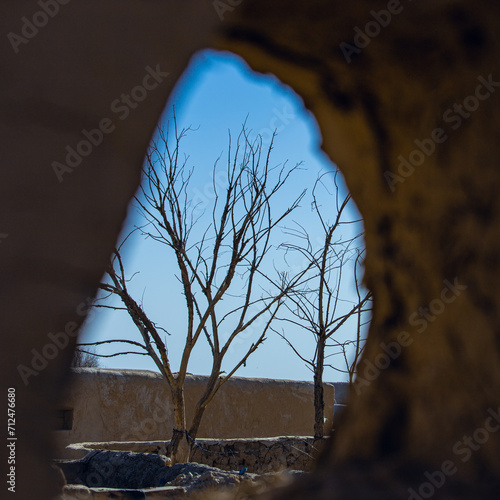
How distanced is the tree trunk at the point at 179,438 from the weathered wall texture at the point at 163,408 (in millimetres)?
2062

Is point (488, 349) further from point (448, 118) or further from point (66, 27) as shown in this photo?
point (66, 27)

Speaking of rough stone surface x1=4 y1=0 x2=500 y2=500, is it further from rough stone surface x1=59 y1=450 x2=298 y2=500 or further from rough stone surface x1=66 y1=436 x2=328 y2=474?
rough stone surface x1=66 y1=436 x2=328 y2=474

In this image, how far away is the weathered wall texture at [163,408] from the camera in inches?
357

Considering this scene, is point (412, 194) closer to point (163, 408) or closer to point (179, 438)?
point (179, 438)

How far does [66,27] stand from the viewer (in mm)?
907

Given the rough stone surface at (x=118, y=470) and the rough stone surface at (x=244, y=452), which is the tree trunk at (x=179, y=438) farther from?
the rough stone surface at (x=244, y=452)

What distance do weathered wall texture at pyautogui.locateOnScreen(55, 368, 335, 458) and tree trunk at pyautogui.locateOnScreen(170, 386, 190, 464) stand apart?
206cm

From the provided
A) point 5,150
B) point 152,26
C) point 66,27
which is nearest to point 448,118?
point 152,26

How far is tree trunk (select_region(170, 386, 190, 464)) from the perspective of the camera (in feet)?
20.5

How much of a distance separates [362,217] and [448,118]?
41cm

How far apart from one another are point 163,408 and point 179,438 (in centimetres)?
358

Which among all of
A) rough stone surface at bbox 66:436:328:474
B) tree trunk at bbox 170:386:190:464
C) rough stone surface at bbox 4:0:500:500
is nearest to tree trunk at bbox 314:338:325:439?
rough stone surface at bbox 66:436:328:474

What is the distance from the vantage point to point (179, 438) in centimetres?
629

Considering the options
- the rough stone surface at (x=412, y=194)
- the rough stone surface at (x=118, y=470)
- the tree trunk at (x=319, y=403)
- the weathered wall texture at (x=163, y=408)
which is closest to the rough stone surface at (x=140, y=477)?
the rough stone surface at (x=118, y=470)
